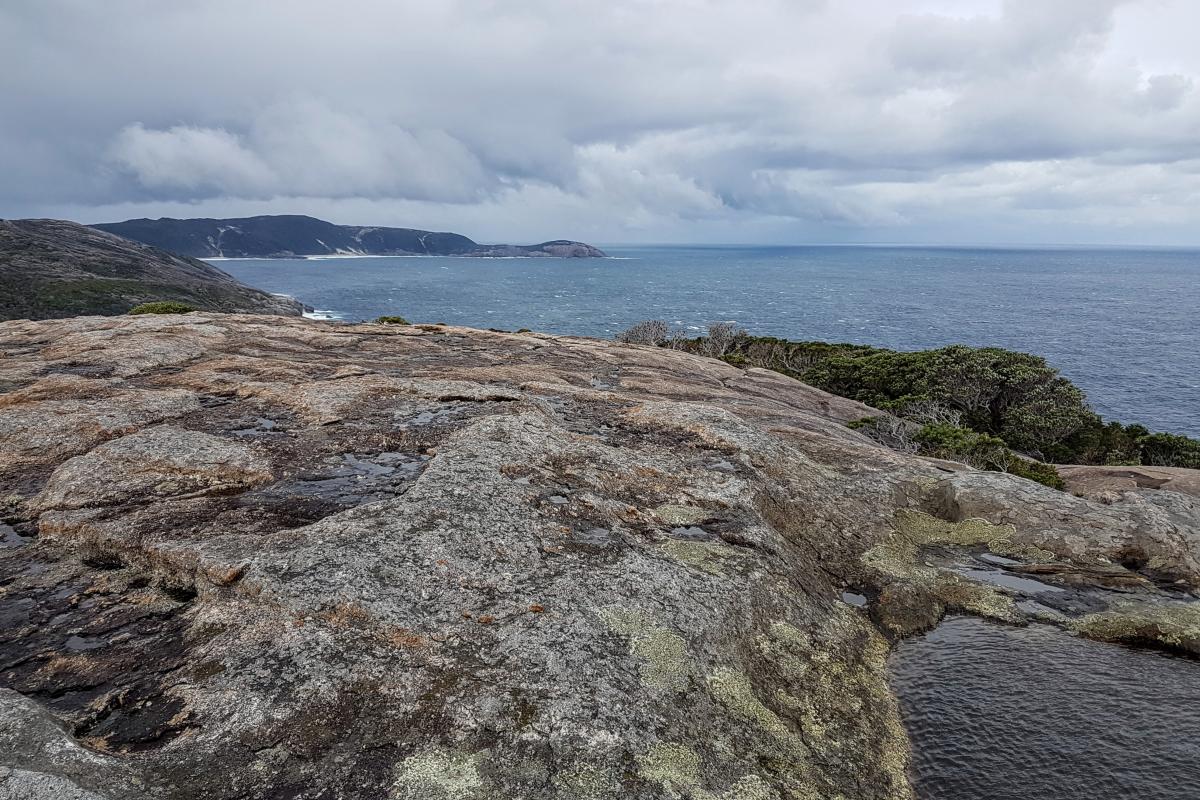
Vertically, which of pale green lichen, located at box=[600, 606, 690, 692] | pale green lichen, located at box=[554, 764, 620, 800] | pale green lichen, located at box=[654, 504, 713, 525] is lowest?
pale green lichen, located at box=[554, 764, 620, 800]

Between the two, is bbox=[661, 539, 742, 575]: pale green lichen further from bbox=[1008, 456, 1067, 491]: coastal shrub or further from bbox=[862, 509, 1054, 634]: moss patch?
bbox=[1008, 456, 1067, 491]: coastal shrub

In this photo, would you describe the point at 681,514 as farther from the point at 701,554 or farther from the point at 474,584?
the point at 474,584

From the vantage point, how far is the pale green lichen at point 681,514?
15523 millimetres

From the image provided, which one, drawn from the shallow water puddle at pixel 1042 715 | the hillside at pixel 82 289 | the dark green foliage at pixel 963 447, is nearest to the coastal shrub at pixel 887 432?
the dark green foliage at pixel 963 447

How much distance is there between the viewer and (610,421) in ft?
72.3

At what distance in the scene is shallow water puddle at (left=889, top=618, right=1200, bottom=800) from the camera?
10367 millimetres

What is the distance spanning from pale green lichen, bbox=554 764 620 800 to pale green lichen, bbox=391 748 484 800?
1043 mm

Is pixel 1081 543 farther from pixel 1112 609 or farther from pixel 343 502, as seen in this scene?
pixel 343 502

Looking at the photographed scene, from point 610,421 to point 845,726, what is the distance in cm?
1277

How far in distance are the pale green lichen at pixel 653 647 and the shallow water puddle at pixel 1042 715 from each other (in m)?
4.22

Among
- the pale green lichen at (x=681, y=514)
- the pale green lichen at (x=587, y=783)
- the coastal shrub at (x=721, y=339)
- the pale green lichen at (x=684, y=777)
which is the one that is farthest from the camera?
the coastal shrub at (x=721, y=339)

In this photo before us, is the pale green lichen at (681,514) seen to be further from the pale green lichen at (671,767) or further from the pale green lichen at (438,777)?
the pale green lichen at (438,777)

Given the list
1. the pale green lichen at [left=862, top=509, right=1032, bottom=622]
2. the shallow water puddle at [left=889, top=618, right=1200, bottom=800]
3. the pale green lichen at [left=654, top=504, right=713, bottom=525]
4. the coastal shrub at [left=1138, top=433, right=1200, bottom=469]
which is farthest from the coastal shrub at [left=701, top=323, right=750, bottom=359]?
the shallow water puddle at [left=889, top=618, right=1200, bottom=800]

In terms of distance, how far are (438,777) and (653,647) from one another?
161 inches
